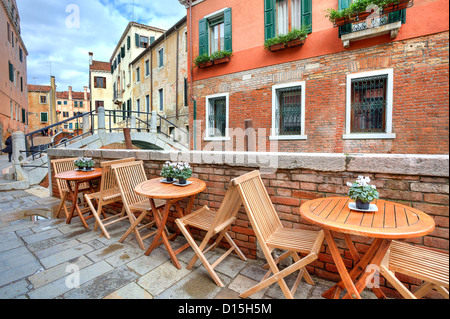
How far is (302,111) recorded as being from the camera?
6.91m

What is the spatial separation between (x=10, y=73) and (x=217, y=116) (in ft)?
59.6

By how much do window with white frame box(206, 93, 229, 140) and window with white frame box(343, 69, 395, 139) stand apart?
4.20m

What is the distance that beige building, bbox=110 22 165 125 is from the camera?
19.3m

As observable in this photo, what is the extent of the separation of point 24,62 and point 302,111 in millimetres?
27868

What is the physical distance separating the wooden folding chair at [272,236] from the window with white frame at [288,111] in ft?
17.2

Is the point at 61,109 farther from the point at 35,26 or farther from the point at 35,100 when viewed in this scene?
the point at 35,26


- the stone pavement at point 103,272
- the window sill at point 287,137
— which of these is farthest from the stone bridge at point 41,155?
the window sill at point 287,137

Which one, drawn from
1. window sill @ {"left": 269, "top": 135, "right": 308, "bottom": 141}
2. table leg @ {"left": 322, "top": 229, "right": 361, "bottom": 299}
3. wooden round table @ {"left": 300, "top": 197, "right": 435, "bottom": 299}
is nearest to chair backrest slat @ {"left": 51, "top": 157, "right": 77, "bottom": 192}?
wooden round table @ {"left": 300, "top": 197, "right": 435, "bottom": 299}

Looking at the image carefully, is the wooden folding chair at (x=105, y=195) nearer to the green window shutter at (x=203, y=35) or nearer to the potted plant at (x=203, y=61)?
the potted plant at (x=203, y=61)

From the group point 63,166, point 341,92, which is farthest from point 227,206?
point 341,92

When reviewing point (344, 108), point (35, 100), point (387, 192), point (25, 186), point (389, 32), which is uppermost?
point (35, 100)

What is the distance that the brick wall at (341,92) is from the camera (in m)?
5.12

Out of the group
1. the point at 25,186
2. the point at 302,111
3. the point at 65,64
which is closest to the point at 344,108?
the point at 302,111

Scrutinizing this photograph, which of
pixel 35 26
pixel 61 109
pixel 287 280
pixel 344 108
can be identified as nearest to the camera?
pixel 287 280
